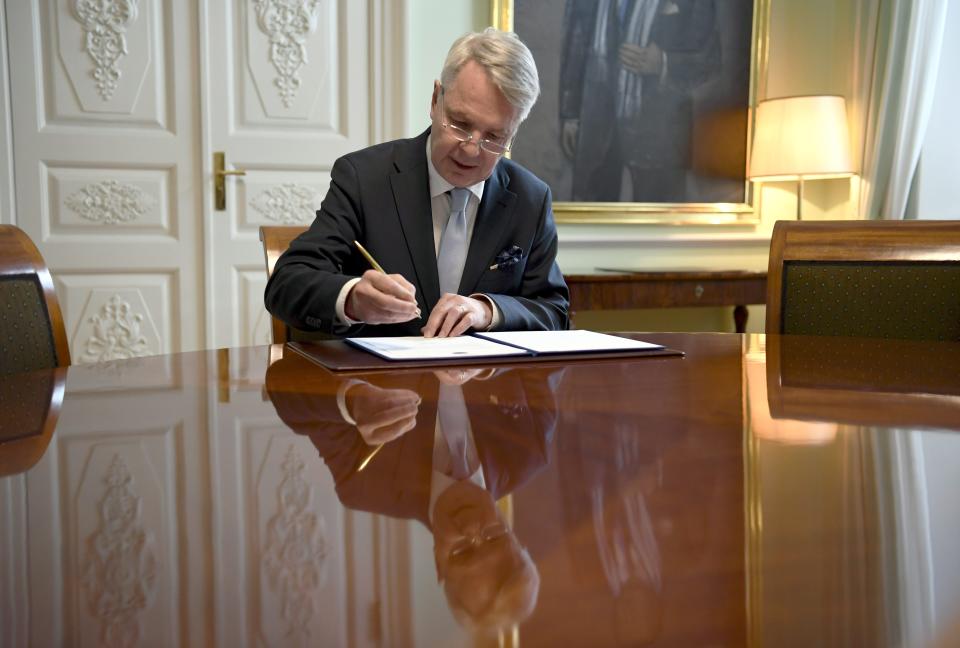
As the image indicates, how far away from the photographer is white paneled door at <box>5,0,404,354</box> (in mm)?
3273

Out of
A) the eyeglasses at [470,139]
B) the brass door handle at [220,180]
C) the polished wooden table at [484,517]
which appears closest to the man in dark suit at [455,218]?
the eyeglasses at [470,139]

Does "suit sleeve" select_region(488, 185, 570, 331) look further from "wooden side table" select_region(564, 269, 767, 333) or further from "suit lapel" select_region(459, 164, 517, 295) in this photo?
"wooden side table" select_region(564, 269, 767, 333)

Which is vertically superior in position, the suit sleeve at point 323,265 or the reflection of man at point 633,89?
the reflection of man at point 633,89

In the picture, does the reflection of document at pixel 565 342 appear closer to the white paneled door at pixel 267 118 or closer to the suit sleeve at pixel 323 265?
the suit sleeve at pixel 323 265

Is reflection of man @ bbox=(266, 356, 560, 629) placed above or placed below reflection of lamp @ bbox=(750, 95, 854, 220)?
below

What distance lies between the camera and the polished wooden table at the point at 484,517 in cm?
39

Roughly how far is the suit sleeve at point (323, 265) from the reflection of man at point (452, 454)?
0.40 meters

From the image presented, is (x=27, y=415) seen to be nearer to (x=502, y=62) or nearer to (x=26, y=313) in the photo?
(x=26, y=313)

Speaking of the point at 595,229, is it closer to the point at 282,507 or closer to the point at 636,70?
the point at 636,70

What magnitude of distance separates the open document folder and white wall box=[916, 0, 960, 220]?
8.89 ft

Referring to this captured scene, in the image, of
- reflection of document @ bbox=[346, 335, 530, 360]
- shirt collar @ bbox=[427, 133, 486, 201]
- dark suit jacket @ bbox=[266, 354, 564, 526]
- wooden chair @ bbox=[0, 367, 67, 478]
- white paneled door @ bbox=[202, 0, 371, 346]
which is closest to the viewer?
dark suit jacket @ bbox=[266, 354, 564, 526]

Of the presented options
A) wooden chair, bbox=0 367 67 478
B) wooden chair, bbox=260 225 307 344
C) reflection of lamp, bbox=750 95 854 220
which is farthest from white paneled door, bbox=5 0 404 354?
wooden chair, bbox=0 367 67 478

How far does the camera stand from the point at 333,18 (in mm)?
3518

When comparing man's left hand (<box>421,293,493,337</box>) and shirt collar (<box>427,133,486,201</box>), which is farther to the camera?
shirt collar (<box>427,133,486,201</box>)
